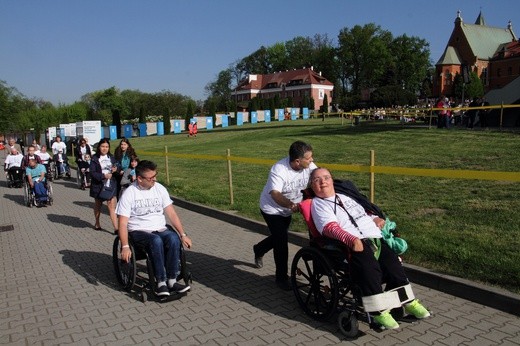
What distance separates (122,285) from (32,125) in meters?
86.5

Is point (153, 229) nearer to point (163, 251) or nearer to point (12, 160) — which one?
point (163, 251)

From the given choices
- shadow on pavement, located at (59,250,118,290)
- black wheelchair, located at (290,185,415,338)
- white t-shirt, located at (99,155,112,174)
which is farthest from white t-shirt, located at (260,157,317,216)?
white t-shirt, located at (99,155,112,174)

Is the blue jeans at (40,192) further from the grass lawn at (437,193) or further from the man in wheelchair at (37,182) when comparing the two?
the grass lawn at (437,193)

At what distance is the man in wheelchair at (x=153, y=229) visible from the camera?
4719 millimetres

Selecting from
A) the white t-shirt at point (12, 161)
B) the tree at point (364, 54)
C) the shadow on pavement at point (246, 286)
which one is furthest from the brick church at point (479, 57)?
the shadow on pavement at point (246, 286)

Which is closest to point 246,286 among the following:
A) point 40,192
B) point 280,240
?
point 280,240

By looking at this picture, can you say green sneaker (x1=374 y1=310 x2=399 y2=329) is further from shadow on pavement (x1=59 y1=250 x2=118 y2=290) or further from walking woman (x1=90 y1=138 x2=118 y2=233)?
walking woman (x1=90 y1=138 x2=118 y2=233)

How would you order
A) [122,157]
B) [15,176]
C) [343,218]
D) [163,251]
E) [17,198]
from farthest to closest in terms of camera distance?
[15,176] < [17,198] < [122,157] < [163,251] < [343,218]

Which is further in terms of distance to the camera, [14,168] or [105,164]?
[14,168]

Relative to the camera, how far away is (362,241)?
3.87 metres

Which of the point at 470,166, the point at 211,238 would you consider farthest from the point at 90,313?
the point at 470,166

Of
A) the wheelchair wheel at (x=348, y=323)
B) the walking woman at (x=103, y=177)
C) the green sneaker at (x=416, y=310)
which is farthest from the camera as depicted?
the walking woman at (x=103, y=177)

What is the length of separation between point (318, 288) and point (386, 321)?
2.47ft

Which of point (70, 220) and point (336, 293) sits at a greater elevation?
point (336, 293)
